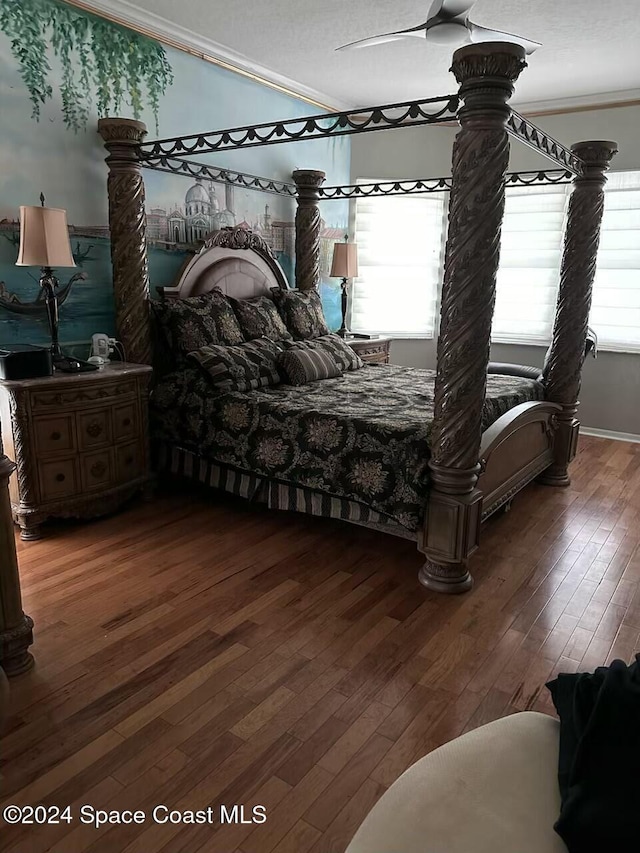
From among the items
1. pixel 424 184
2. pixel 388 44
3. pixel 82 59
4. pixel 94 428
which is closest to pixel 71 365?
pixel 94 428

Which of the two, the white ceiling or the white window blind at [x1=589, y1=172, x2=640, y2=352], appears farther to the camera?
the white window blind at [x1=589, y1=172, x2=640, y2=352]

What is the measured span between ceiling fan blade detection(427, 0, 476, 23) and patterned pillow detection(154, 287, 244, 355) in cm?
204

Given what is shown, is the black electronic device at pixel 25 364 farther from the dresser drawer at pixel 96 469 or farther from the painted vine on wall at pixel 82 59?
the painted vine on wall at pixel 82 59

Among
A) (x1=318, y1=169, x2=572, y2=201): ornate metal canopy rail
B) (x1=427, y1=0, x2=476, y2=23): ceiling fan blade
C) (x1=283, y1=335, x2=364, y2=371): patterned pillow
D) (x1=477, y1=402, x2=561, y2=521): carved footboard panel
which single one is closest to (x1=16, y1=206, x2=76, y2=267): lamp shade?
(x1=283, y1=335, x2=364, y2=371): patterned pillow

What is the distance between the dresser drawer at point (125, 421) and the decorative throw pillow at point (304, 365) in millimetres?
1014

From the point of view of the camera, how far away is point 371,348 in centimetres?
550

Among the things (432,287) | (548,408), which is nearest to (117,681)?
(548,408)

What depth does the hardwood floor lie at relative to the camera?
1669 mm

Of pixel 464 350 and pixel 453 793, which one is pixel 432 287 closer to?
pixel 464 350

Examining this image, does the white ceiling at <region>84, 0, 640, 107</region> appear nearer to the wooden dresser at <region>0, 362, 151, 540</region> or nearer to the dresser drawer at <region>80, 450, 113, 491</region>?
the wooden dresser at <region>0, 362, 151, 540</region>

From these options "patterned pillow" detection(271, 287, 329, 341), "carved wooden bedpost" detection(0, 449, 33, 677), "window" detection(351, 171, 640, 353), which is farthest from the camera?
"window" detection(351, 171, 640, 353)

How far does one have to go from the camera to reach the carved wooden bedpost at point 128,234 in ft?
11.7

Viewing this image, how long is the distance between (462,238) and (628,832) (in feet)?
6.97

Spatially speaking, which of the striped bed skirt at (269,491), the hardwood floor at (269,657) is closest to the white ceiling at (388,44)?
the striped bed skirt at (269,491)
